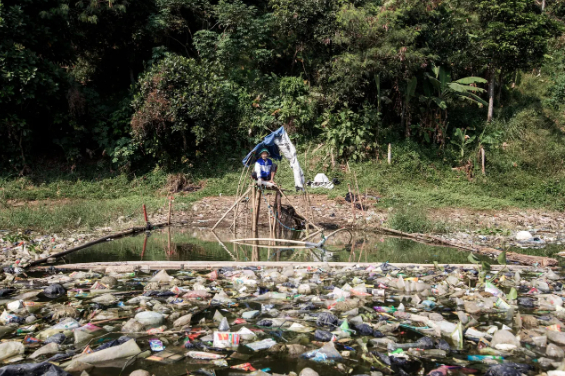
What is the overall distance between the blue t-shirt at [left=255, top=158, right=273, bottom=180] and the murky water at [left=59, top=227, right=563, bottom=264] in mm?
1470

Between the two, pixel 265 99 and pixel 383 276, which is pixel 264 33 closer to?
pixel 265 99

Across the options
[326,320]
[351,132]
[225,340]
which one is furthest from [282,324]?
[351,132]

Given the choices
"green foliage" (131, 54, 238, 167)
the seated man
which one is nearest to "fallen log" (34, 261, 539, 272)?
the seated man

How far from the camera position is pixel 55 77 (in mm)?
14750

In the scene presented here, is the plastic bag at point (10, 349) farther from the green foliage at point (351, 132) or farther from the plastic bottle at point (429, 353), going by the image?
the green foliage at point (351, 132)

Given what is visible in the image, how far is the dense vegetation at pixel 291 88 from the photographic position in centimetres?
1420

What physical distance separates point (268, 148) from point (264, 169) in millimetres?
736

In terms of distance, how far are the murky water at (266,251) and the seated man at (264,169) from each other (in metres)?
1.43

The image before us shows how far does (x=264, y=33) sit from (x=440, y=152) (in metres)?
8.62

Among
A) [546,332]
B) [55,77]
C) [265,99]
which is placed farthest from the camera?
[265,99]

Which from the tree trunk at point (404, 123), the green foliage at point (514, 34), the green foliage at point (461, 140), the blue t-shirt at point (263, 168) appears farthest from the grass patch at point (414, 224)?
the green foliage at point (514, 34)

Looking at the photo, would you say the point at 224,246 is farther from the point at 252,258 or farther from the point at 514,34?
the point at 514,34

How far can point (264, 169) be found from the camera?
8.96 m

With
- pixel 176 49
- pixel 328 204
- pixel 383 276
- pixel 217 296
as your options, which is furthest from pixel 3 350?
pixel 176 49
